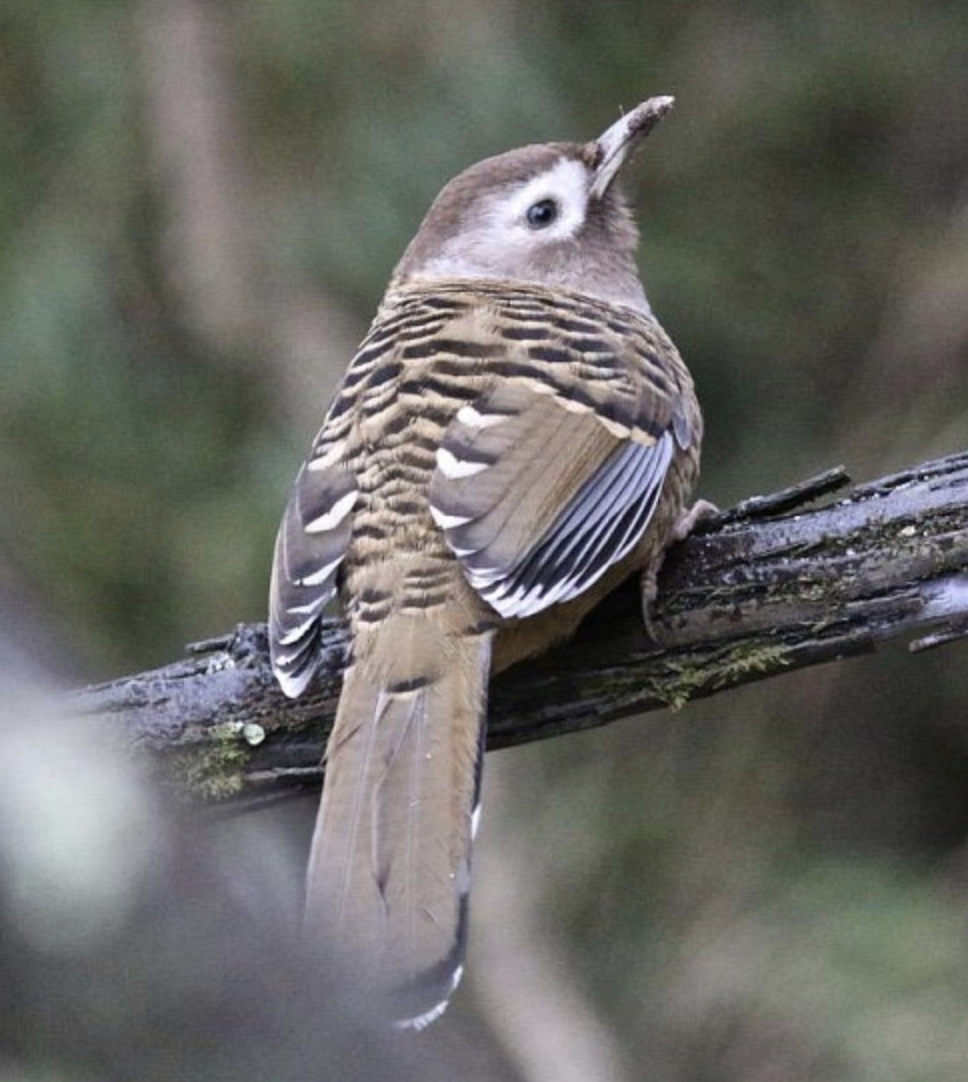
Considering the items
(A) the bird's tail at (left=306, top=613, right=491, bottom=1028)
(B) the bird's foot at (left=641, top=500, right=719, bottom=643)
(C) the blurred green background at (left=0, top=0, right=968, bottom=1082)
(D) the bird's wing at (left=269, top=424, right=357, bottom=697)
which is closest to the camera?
(A) the bird's tail at (left=306, top=613, right=491, bottom=1028)

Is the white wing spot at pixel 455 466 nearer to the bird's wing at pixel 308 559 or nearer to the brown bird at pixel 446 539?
the brown bird at pixel 446 539

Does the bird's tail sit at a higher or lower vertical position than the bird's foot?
higher

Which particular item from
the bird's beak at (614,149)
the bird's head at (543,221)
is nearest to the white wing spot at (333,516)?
the bird's head at (543,221)

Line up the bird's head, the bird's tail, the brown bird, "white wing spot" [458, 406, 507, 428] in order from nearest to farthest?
the bird's tail, the brown bird, "white wing spot" [458, 406, 507, 428], the bird's head

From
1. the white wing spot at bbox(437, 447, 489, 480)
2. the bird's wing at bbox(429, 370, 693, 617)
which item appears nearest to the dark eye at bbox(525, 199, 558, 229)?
the bird's wing at bbox(429, 370, 693, 617)

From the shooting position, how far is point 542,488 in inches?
142

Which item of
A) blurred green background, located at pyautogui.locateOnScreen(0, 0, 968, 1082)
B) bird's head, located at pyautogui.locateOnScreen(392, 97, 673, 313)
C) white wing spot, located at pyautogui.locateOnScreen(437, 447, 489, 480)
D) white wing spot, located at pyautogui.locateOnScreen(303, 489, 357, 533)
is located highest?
white wing spot, located at pyautogui.locateOnScreen(437, 447, 489, 480)

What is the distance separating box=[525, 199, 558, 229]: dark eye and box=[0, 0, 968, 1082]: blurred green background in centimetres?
176

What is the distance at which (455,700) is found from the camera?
337 cm

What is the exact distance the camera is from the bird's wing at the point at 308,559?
3533 mm

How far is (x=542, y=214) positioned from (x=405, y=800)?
2.00 meters

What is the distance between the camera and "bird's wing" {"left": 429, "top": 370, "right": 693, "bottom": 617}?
11.3 ft

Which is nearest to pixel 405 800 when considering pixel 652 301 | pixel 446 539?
pixel 446 539

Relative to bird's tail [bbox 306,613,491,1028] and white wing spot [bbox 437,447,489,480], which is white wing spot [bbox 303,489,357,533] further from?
bird's tail [bbox 306,613,491,1028]
